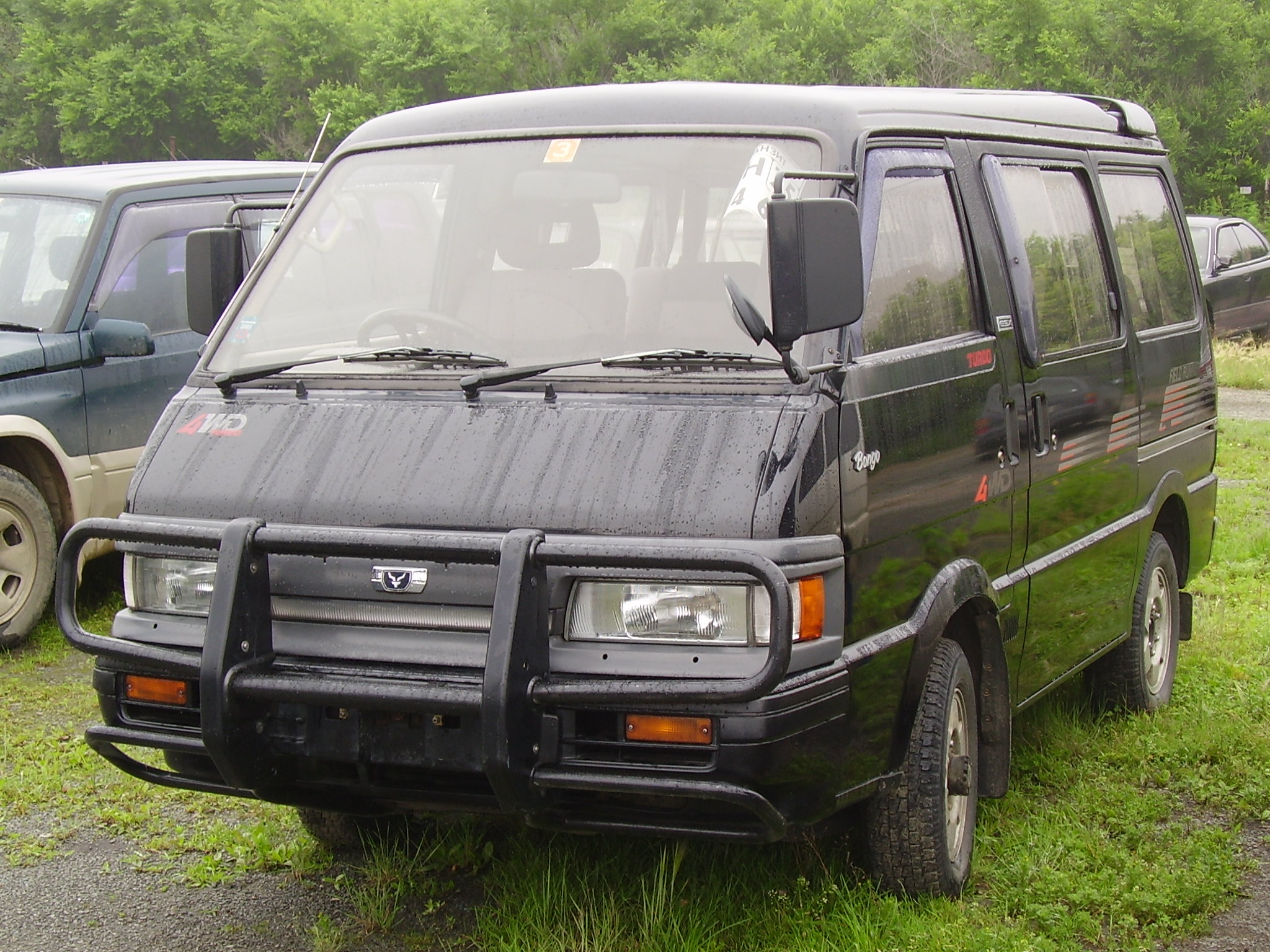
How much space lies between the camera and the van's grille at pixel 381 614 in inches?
138

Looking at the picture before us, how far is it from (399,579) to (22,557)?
4.12m

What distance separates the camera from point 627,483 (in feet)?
11.6

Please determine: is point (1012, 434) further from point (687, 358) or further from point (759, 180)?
point (687, 358)

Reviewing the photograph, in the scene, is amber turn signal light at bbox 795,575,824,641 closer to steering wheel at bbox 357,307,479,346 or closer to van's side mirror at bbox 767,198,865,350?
van's side mirror at bbox 767,198,865,350

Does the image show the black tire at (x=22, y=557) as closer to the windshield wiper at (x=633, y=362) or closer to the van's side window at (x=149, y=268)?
the van's side window at (x=149, y=268)

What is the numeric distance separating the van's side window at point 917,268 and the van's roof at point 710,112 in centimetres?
18

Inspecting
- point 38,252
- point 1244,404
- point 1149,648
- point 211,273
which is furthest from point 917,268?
point 1244,404

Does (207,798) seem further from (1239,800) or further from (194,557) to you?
(1239,800)

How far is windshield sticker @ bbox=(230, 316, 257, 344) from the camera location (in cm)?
438

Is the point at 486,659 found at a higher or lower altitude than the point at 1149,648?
higher

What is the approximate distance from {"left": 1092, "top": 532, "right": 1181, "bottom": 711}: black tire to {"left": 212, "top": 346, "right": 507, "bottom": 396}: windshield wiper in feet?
9.90

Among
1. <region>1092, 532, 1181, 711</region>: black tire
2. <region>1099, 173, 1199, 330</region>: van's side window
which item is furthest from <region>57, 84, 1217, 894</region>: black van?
<region>1092, 532, 1181, 711</region>: black tire

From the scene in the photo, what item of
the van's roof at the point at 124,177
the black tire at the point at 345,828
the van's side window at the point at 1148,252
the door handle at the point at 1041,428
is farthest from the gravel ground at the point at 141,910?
the van's roof at the point at 124,177

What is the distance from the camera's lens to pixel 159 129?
183 ft
